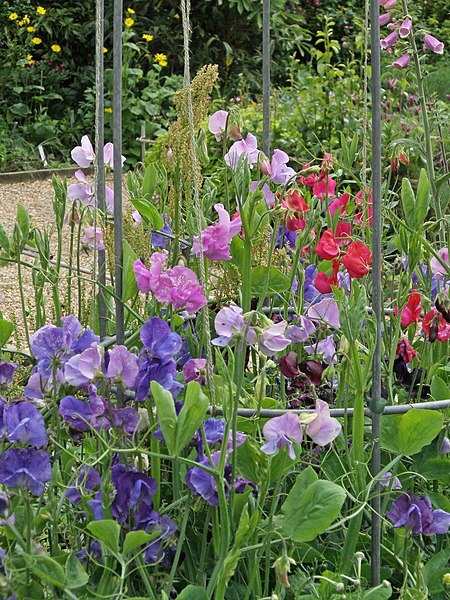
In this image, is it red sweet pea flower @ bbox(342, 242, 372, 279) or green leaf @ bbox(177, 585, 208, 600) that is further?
red sweet pea flower @ bbox(342, 242, 372, 279)

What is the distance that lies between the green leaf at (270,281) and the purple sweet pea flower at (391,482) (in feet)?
1.05

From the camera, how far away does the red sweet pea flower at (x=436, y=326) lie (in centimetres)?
137

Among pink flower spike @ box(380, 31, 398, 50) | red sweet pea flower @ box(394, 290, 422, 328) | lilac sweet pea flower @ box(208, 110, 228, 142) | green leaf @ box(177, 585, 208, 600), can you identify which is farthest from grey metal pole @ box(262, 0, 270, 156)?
green leaf @ box(177, 585, 208, 600)

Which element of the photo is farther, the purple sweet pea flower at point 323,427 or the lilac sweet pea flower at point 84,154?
the lilac sweet pea flower at point 84,154

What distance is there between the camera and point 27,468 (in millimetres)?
1098

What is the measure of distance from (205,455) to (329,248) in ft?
1.65

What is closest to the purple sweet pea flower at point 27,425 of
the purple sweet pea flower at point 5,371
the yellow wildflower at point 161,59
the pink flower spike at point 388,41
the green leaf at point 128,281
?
the purple sweet pea flower at point 5,371

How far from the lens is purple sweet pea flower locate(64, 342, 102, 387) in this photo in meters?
1.12

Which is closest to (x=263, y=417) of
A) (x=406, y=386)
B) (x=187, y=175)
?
(x=187, y=175)

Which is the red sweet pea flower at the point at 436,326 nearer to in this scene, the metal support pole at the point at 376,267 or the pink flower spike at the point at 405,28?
the metal support pole at the point at 376,267

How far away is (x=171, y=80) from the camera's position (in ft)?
22.1

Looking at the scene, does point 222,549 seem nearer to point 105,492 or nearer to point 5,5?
point 105,492

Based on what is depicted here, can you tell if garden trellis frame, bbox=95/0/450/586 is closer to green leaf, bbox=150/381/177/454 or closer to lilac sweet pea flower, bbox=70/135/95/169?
green leaf, bbox=150/381/177/454

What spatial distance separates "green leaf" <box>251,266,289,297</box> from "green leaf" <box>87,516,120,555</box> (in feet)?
1.69
